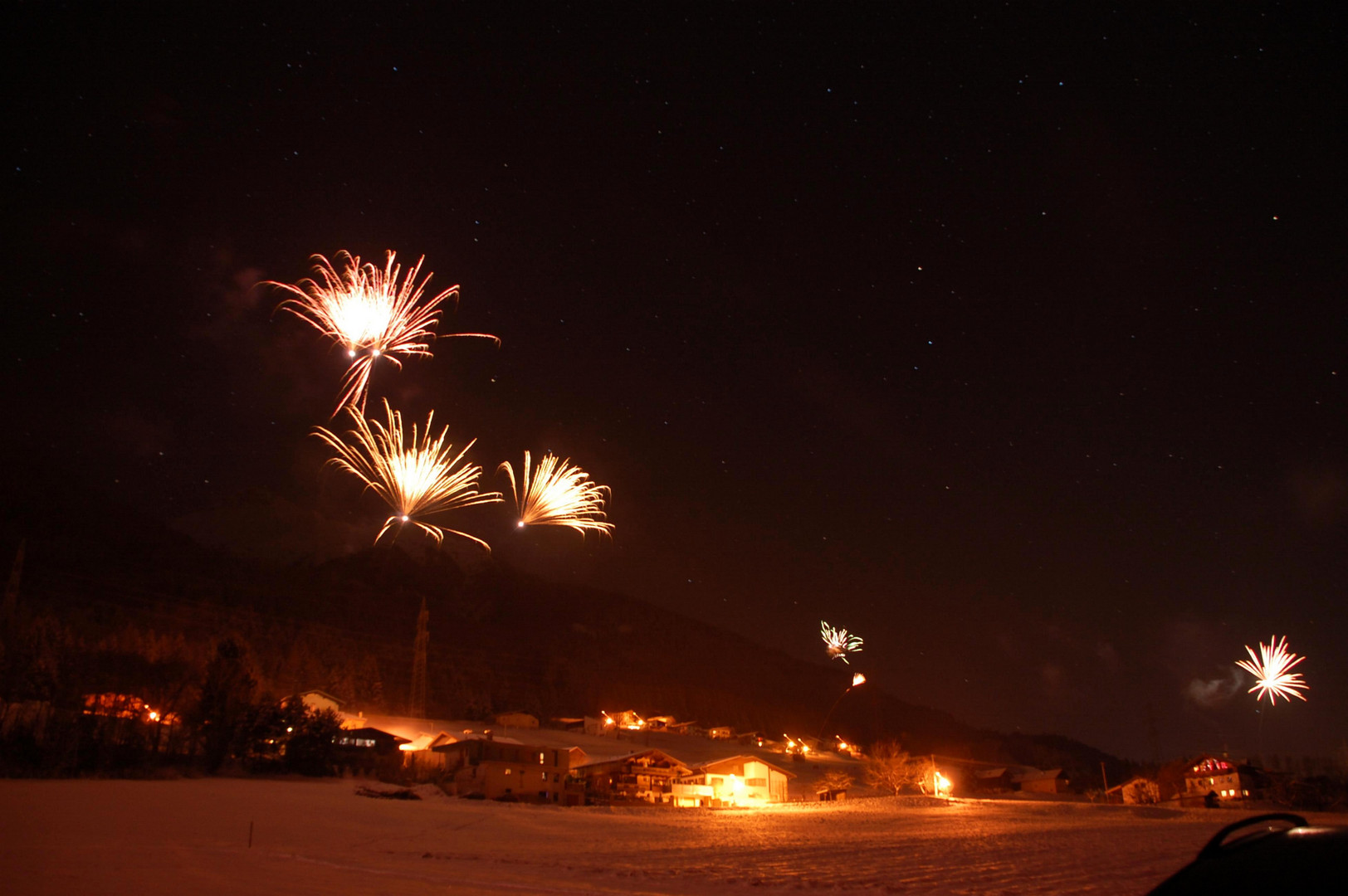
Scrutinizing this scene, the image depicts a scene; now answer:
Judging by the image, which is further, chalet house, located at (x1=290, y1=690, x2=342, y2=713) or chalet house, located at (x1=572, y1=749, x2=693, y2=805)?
chalet house, located at (x1=290, y1=690, x2=342, y2=713)

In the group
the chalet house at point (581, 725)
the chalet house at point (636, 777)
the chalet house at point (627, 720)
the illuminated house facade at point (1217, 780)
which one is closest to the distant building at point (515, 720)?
the chalet house at point (581, 725)

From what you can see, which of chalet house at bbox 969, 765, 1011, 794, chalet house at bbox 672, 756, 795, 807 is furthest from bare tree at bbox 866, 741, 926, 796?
chalet house at bbox 672, 756, 795, 807

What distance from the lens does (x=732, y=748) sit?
9475 cm

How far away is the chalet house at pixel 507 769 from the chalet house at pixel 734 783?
31.1 ft

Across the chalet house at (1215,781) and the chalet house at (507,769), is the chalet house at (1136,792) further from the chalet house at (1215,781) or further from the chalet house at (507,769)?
the chalet house at (507,769)

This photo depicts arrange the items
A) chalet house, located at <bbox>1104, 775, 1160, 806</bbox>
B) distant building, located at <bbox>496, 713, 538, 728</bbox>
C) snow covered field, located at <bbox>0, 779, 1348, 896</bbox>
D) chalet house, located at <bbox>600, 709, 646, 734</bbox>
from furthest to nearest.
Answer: chalet house, located at <bbox>600, 709, 646, 734</bbox> < distant building, located at <bbox>496, 713, 538, 728</bbox> < chalet house, located at <bbox>1104, 775, 1160, 806</bbox> < snow covered field, located at <bbox>0, 779, 1348, 896</bbox>

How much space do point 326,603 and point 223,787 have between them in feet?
510

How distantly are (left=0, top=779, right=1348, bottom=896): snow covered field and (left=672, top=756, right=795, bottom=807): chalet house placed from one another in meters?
25.5

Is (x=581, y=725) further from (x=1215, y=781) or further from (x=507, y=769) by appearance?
(x=1215, y=781)

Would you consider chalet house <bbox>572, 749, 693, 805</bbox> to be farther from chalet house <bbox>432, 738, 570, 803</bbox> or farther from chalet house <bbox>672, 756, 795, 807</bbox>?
chalet house <bbox>432, 738, 570, 803</bbox>

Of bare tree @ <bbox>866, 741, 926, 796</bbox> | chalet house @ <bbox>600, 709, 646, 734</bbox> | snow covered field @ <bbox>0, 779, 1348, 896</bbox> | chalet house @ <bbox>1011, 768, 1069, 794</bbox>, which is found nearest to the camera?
snow covered field @ <bbox>0, 779, 1348, 896</bbox>

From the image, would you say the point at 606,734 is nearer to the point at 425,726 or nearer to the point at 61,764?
the point at 425,726

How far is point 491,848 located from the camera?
19.6 meters

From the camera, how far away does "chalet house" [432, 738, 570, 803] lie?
5075cm
